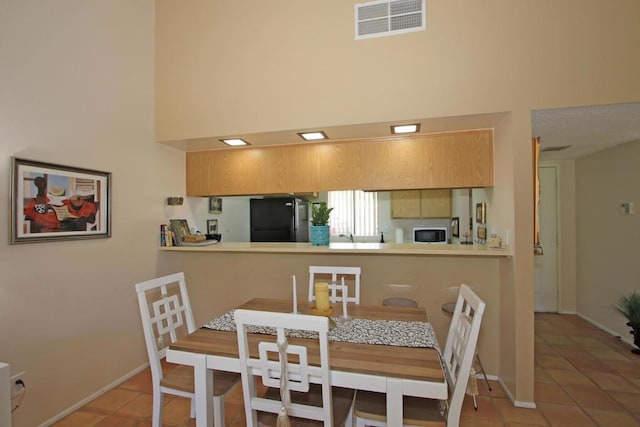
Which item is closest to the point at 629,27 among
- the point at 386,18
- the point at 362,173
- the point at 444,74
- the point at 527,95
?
the point at 527,95

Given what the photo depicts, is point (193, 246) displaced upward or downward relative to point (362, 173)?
downward

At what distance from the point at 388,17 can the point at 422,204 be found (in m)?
3.24

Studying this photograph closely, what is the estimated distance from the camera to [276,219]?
15.5 feet

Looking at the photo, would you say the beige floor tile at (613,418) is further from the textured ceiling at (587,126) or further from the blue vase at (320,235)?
the blue vase at (320,235)

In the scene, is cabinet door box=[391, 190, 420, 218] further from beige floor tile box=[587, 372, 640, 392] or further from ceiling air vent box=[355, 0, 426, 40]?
ceiling air vent box=[355, 0, 426, 40]

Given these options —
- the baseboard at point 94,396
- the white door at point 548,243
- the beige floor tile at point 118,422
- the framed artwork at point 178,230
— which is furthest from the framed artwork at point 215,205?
the white door at point 548,243

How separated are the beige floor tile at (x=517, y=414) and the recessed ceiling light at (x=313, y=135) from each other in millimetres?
2507

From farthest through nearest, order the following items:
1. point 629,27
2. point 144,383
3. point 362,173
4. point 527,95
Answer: point 362,173 → point 144,383 → point 527,95 → point 629,27

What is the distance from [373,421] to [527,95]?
230 cm

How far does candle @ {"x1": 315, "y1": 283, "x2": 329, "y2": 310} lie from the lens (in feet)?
6.55

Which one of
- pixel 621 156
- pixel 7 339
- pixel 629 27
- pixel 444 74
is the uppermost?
pixel 629 27

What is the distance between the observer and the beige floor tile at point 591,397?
2.22 meters

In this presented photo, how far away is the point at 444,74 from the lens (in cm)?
233

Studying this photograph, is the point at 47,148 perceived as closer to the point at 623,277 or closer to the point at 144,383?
the point at 144,383
